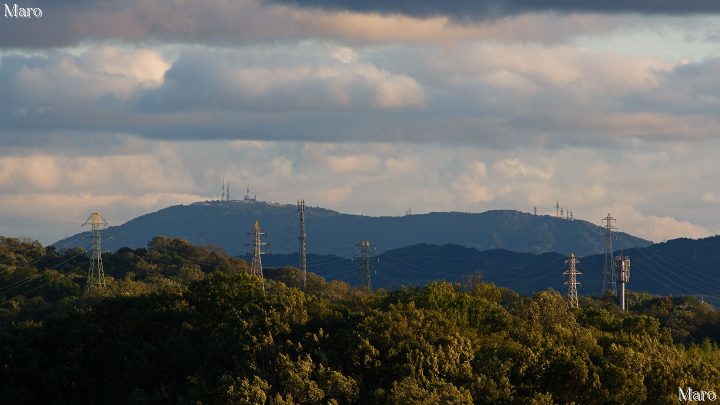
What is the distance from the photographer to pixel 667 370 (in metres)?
88.6

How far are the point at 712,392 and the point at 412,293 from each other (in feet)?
71.8

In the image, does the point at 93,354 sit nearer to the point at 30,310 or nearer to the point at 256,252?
the point at 256,252

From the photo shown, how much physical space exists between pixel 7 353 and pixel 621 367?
38204 mm

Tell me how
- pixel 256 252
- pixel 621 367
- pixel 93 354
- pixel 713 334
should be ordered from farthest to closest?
pixel 713 334 < pixel 256 252 < pixel 93 354 < pixel 621 367

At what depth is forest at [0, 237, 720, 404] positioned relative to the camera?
3260 inches

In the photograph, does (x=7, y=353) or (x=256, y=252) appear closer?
(x=7, y=353)

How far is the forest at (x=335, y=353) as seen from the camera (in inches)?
3260

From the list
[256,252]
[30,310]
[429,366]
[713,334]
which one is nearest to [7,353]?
[429,366]

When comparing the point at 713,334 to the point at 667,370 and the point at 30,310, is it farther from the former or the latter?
the point at 667,370

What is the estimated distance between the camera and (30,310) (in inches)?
7298

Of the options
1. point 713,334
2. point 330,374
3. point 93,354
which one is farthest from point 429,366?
point 713,334

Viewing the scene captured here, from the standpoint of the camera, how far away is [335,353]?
8712cm

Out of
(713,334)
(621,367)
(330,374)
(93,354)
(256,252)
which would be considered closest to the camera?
(330,374)

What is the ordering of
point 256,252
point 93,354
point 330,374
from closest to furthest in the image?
point 330,374, point 93,354, point 256,252
